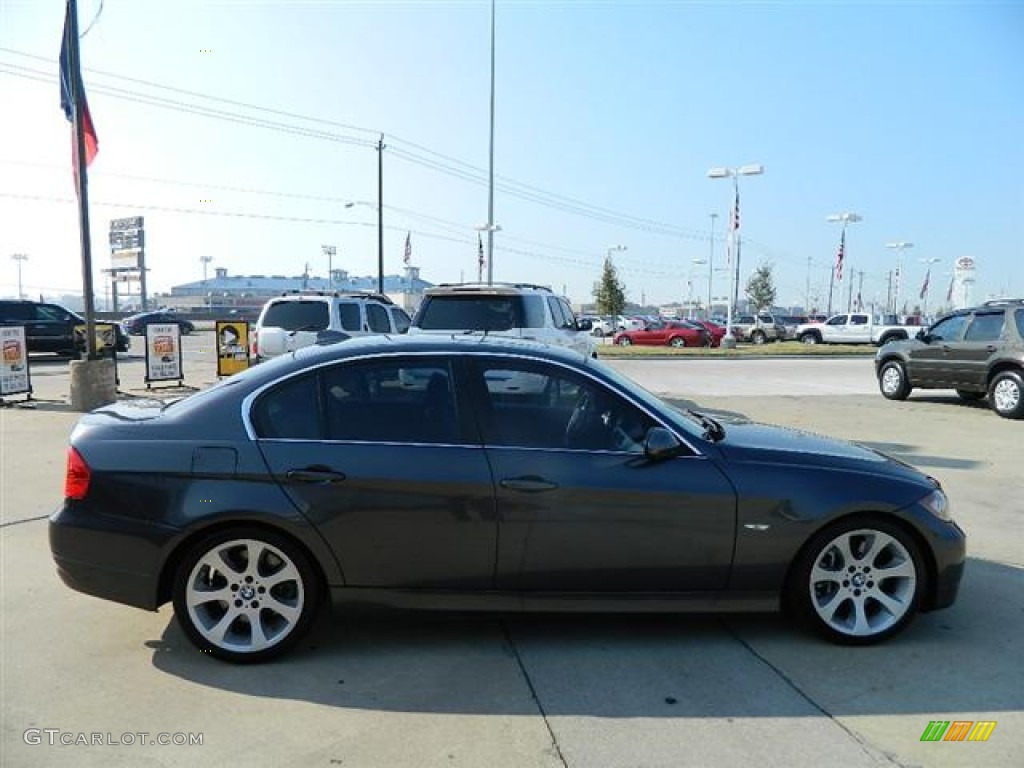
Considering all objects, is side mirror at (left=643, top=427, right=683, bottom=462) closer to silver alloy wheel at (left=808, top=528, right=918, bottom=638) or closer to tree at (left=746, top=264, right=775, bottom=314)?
silver alloy wheel at (left=808, top=528, right=918, bottom=638)

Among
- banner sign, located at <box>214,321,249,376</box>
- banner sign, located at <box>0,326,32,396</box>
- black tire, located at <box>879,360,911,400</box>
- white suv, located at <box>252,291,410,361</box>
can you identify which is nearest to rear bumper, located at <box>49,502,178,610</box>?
white suv, located at <box>252,291,410,361</box>

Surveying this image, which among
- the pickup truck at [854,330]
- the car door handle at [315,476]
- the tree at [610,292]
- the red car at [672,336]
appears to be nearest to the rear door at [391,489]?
the car door handle at [315,476]

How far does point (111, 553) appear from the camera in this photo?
3.70 m

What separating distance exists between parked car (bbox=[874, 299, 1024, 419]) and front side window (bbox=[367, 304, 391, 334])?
380 inches

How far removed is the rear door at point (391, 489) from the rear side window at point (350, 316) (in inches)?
375

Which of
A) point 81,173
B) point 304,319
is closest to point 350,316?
point 304,319

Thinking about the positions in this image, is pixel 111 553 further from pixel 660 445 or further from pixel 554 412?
pixel 660 445

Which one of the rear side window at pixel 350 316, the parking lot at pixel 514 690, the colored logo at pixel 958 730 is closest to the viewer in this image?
the parking lot at pixel 514 690

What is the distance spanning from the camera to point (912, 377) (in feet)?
46.0

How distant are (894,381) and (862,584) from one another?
11.9 m

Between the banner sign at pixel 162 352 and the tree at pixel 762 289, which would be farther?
the tree at pixel 762 289

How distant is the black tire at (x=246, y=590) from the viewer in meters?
3.70

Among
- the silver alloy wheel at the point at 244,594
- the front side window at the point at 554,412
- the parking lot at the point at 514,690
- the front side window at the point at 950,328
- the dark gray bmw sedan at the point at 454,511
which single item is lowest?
the parking lot at the point at 514,690

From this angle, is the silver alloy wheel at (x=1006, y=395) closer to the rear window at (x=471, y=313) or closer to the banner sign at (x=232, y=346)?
the rear window at (x=471, y=313)
